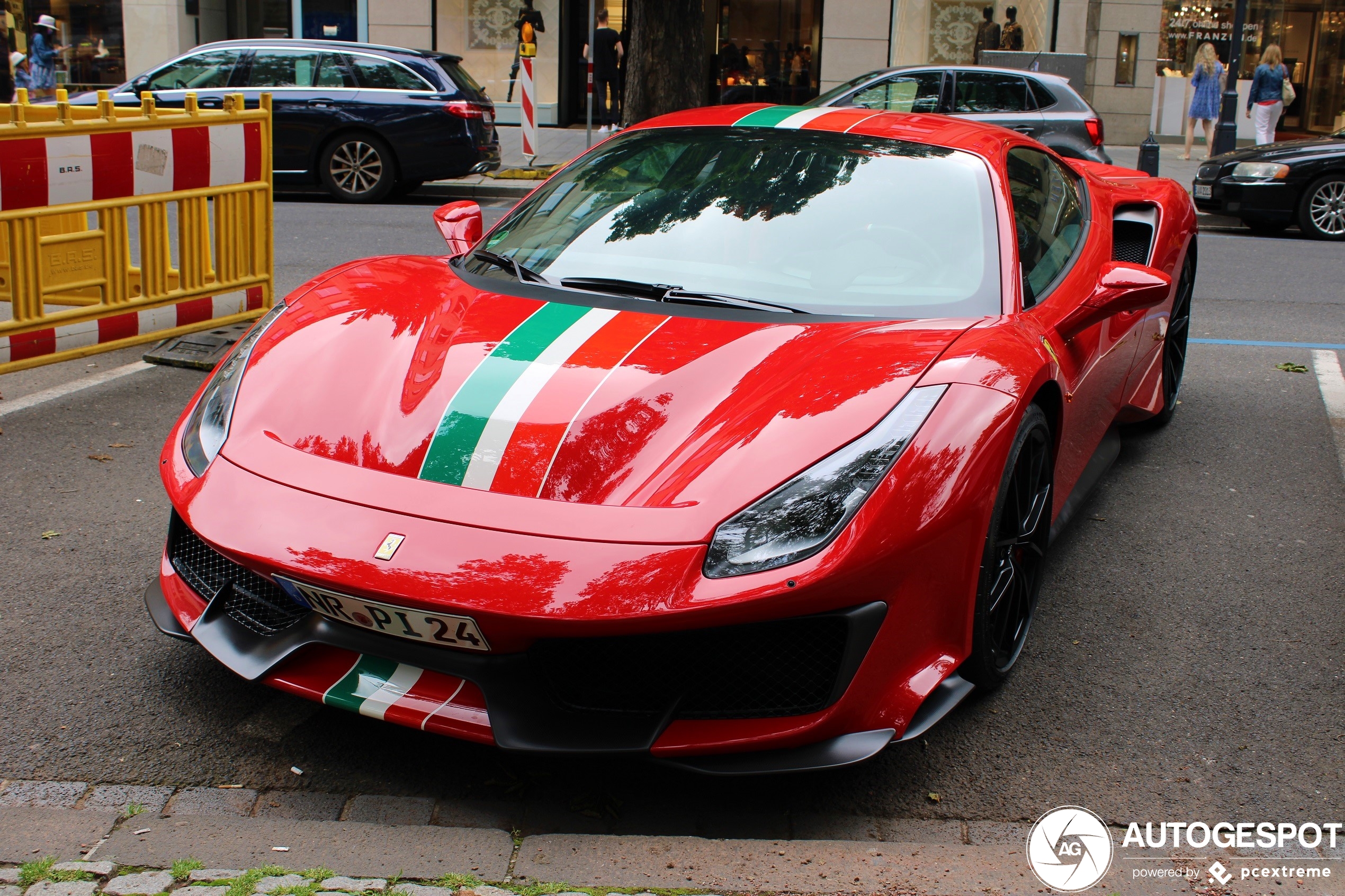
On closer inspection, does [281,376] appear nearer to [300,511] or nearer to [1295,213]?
[300,511]

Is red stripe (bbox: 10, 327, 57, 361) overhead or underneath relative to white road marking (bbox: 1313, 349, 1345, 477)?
overhead

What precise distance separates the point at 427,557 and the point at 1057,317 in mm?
1893

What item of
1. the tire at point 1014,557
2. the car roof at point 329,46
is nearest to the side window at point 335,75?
the car roof at point 329,46

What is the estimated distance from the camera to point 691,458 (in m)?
2.59

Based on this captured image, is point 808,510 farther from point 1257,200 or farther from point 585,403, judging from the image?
point 1257,200

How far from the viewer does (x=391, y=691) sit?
2.48 m

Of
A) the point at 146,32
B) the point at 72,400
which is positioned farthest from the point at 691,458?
the point at 146,32

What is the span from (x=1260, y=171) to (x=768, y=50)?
10.2m

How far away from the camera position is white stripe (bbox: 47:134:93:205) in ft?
17.7

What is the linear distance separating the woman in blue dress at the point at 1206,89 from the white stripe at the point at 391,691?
16.7 m

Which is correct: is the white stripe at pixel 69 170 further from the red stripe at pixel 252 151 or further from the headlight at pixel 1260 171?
the headlight at pixel 1260 171

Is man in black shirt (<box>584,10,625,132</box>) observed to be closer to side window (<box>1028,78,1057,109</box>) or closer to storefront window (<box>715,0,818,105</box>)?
storefront window (<box>715,0,818,105</box>)

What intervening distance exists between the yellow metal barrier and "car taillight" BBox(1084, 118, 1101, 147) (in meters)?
8.91

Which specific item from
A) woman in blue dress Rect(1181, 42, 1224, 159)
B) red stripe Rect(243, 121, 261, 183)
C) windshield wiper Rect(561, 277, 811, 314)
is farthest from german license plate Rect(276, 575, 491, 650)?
woman in blue dress Rect(1181, 42, 1224, 159)
